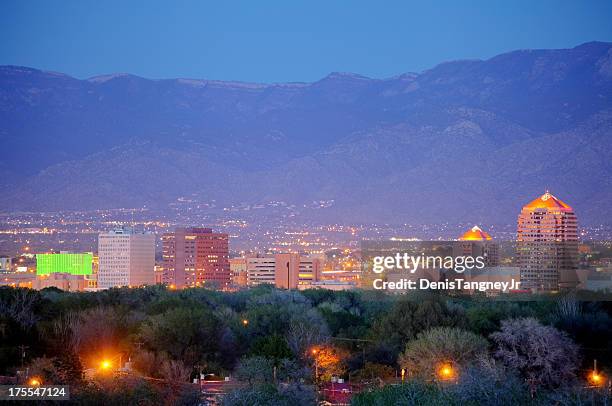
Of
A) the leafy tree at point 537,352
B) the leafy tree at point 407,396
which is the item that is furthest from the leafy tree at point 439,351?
the leafy tree at point 407,396

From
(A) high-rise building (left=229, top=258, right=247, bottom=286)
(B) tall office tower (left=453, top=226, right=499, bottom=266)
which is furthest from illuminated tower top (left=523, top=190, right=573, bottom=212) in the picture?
(A) high-rise building (left=229, top=258, right=247, bottom=286)

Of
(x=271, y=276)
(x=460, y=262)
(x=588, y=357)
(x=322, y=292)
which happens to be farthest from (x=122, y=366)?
(x=271, y=276)

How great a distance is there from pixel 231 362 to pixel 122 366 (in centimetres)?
393

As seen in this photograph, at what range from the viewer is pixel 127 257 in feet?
359

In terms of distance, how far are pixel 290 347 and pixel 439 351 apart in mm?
4559

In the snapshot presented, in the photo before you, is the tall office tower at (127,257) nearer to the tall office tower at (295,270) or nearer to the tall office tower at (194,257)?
the tall office tower at (194,257)

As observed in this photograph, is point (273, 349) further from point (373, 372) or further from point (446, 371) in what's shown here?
point (446, 371)

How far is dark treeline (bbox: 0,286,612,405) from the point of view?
24219 mm

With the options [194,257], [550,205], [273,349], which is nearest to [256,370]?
[273,349]

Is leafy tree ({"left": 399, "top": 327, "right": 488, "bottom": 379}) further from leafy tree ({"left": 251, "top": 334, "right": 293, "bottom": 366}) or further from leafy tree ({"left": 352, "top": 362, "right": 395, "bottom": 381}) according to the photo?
leafy tree ({"left": 251, "top": 334, "right": 293, "bottom": 366})

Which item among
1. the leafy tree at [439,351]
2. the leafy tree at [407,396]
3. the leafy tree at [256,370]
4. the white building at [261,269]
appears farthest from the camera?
the white building at [261,269]

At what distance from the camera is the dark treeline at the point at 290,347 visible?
24.2 m

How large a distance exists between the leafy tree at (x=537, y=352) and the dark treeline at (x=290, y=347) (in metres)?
0.04

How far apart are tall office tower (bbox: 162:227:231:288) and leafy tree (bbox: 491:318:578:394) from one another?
7066cm
